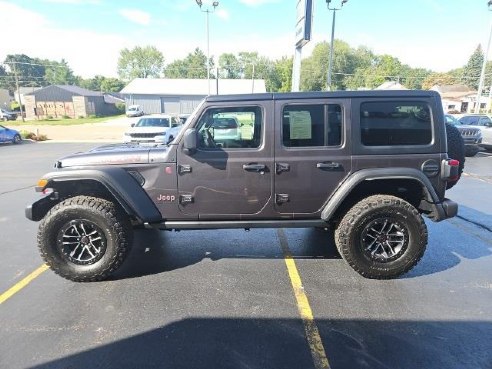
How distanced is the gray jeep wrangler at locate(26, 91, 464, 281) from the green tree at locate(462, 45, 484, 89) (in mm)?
119088

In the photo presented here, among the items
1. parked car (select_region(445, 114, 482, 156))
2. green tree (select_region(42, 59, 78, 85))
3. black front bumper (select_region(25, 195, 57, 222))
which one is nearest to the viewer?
black front bumper (select_region(25, 195, 57, 222))

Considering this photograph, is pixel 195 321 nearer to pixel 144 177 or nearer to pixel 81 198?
pixel 144 177

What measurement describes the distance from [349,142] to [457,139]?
64.8 inches

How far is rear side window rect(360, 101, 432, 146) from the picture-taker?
12.8 ft

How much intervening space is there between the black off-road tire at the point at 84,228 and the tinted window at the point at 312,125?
2084mm

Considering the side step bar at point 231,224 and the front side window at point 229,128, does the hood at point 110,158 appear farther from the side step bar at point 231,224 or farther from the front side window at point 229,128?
the side step bar at point 231,224

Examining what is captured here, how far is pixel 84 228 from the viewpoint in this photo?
3898 mm

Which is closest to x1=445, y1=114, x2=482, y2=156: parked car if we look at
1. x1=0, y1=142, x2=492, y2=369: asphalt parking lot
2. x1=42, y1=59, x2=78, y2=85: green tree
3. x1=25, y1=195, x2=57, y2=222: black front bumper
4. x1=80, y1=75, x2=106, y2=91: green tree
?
x1=0, y1=142, x2=492, y2=369: asphalt parking lot

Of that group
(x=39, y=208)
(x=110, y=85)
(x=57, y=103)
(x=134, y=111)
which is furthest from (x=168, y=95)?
(x=110, y=85)

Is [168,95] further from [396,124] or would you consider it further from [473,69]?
[473,69]

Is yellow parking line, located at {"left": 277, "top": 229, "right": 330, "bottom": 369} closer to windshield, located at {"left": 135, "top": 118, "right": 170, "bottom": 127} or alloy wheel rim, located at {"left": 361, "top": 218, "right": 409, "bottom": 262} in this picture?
alloy wheel rim, located at {"left": 361, "top": 218, "right": 409, "bottom": 262}

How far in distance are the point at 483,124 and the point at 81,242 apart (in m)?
17.9

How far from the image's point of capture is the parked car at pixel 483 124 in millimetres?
15078

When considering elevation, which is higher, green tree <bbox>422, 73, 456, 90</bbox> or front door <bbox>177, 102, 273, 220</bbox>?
green tree <bbox>422, 73, 456, 90</bbox>
